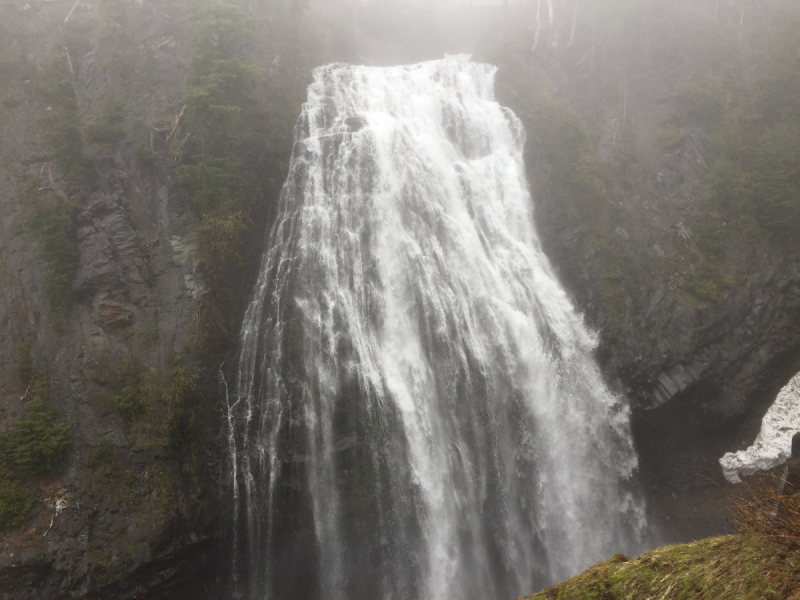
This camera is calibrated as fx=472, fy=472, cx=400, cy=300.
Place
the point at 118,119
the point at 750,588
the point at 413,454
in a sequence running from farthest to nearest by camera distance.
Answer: the point at 118,119 → the point at 413,454 → the point at 750,588

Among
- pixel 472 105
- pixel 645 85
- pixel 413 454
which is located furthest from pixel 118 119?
pixel 645 85

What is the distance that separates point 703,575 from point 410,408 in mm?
11666

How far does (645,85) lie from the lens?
25.2 metres

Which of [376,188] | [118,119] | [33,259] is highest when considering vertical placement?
[118,119]

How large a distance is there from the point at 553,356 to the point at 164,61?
850 inches

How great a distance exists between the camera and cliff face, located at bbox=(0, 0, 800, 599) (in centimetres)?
1378

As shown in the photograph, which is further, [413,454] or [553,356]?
[553,356]

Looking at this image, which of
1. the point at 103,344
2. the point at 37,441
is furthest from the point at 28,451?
the point at 103,344

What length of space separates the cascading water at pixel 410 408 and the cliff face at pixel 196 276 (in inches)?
51.6

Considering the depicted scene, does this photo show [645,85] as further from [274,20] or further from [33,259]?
[33,259]

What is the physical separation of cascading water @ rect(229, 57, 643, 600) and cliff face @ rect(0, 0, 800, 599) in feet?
4.30

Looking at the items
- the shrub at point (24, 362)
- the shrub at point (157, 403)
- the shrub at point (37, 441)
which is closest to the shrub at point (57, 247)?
the shrub at point (24, 362)

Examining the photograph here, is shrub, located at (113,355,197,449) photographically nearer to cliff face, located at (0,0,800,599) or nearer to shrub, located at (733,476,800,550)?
cliff face, located at (0,0,800,599)

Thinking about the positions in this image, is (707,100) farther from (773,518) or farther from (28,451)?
(28,451)
